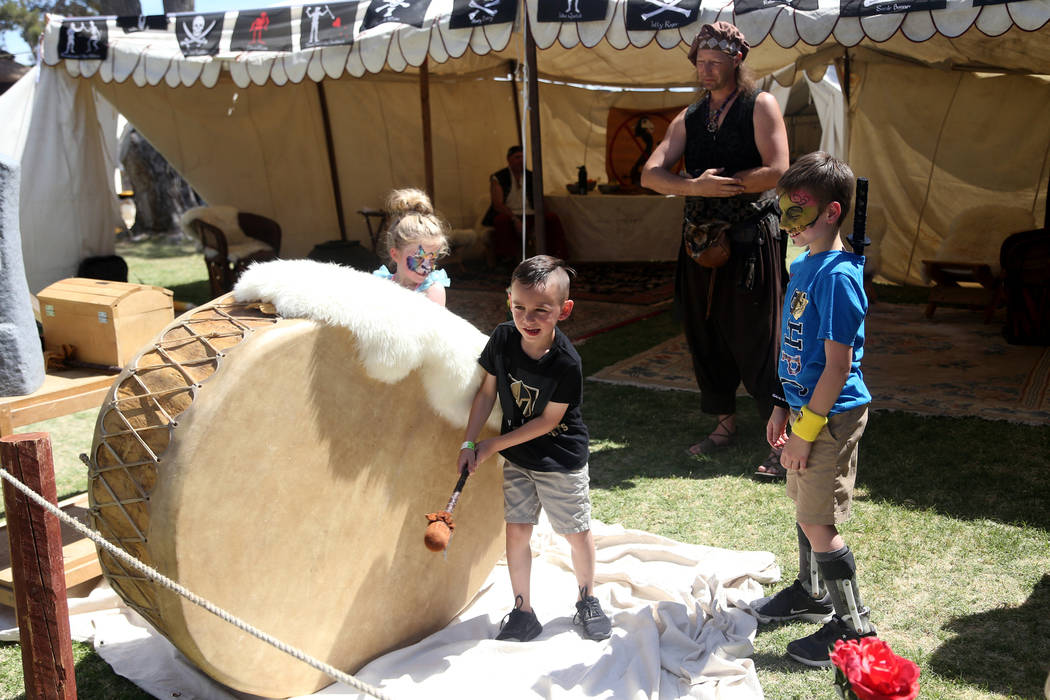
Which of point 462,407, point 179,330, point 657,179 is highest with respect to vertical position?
point 657,179

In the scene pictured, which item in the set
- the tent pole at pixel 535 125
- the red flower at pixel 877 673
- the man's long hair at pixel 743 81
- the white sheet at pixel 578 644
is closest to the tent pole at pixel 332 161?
the tent pole at pixel 535 125

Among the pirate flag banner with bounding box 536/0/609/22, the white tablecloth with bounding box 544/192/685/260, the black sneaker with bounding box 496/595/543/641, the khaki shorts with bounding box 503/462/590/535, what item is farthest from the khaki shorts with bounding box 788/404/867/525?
the white tablecloth with bounding box 544/192/685/260

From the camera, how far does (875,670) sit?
1.42 meters

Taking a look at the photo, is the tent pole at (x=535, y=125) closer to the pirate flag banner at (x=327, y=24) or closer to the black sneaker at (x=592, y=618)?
the pirate flag banner at (x=327, y=24)

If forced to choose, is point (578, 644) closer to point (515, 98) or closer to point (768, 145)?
point (768, 145)

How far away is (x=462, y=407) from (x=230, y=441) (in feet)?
2.41

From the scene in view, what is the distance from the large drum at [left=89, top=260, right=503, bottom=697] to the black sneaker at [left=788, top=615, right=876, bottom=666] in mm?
1091

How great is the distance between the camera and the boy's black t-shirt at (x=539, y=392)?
237cm

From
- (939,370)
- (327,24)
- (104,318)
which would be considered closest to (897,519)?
(939,370)

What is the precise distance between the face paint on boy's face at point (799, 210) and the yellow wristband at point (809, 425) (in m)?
0.50

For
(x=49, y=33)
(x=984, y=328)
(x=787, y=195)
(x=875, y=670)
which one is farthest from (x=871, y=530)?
(x=49, y=33)

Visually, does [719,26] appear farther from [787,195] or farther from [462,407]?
[462,407]

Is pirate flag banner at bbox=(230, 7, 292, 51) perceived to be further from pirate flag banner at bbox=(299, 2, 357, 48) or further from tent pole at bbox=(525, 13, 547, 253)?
tent pole at bbox=(525, 13, 547, 253)

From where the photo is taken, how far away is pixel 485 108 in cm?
1085
